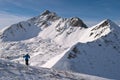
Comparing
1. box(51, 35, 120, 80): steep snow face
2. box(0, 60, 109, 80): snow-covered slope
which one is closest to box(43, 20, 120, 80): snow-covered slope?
box(51, 35, 120, 80): steep snow face

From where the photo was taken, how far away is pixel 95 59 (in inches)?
5827

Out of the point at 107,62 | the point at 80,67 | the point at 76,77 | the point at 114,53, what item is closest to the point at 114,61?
the point at 107,62

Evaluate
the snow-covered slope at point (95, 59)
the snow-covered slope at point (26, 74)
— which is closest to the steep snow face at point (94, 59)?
the snow-covered slope at point (95, 59)

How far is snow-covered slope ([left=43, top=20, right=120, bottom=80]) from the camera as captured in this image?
129 metres

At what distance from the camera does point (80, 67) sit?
129625 millimetres

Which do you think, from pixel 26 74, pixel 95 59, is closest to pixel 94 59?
pixel 95 59

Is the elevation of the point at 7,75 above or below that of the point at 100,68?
below

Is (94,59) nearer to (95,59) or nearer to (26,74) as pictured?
(95,59)

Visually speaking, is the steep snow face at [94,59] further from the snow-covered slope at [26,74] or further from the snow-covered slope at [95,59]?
the snow-covered slope at [26,74]

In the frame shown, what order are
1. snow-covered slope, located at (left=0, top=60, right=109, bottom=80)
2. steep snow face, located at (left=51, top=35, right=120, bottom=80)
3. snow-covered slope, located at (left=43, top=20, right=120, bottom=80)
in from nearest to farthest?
1. snow-covered slope, located at (left=0, top=60, right=109, bottom=80)
2. steep snow face, located at (left=51, top=35, right=120, bottom=80)
3. snow-covered slope, located at (left=43, top=20, right=120, bottom=80)

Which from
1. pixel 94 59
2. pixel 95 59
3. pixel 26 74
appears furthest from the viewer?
pixel 95 59

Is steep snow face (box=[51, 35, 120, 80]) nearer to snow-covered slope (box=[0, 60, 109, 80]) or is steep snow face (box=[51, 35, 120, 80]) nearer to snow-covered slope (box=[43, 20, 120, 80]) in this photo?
snow-covered slope (box=[43, 20, 120, 80])

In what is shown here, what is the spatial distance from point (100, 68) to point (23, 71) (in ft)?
372

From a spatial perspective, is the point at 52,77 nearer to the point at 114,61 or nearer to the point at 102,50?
the point at 114,61
